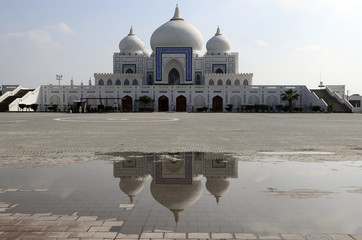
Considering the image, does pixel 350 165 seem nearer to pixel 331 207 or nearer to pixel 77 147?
pixel 331 207

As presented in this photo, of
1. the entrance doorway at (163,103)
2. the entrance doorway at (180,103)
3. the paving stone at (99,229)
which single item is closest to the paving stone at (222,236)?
the paving stone at (99,229)

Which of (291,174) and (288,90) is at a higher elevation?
(288,90)

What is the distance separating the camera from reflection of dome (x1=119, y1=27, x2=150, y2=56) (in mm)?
73500

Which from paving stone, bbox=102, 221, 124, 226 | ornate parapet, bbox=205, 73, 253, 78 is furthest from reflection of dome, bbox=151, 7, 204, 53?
paving stone, bbox=102, 221, 124, 226

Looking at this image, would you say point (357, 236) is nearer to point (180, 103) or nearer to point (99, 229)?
point (99, 229)

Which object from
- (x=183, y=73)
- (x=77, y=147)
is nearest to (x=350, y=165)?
(x=77, y=147)

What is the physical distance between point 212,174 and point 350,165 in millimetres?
3285

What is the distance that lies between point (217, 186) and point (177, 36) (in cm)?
6316

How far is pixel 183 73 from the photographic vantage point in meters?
68.0

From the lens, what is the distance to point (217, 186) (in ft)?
19.6

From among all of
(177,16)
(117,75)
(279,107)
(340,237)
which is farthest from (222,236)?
(177,16)

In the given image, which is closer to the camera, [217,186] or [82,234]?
[82,234]

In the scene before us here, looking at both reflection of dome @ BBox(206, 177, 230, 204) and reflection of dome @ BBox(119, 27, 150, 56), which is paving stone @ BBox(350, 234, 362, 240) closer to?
reflection of dome @ BBox(206, 177, 230, 204)

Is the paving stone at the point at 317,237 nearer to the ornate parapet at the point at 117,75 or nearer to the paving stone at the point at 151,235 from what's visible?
the paving stone at the point at 151,235
